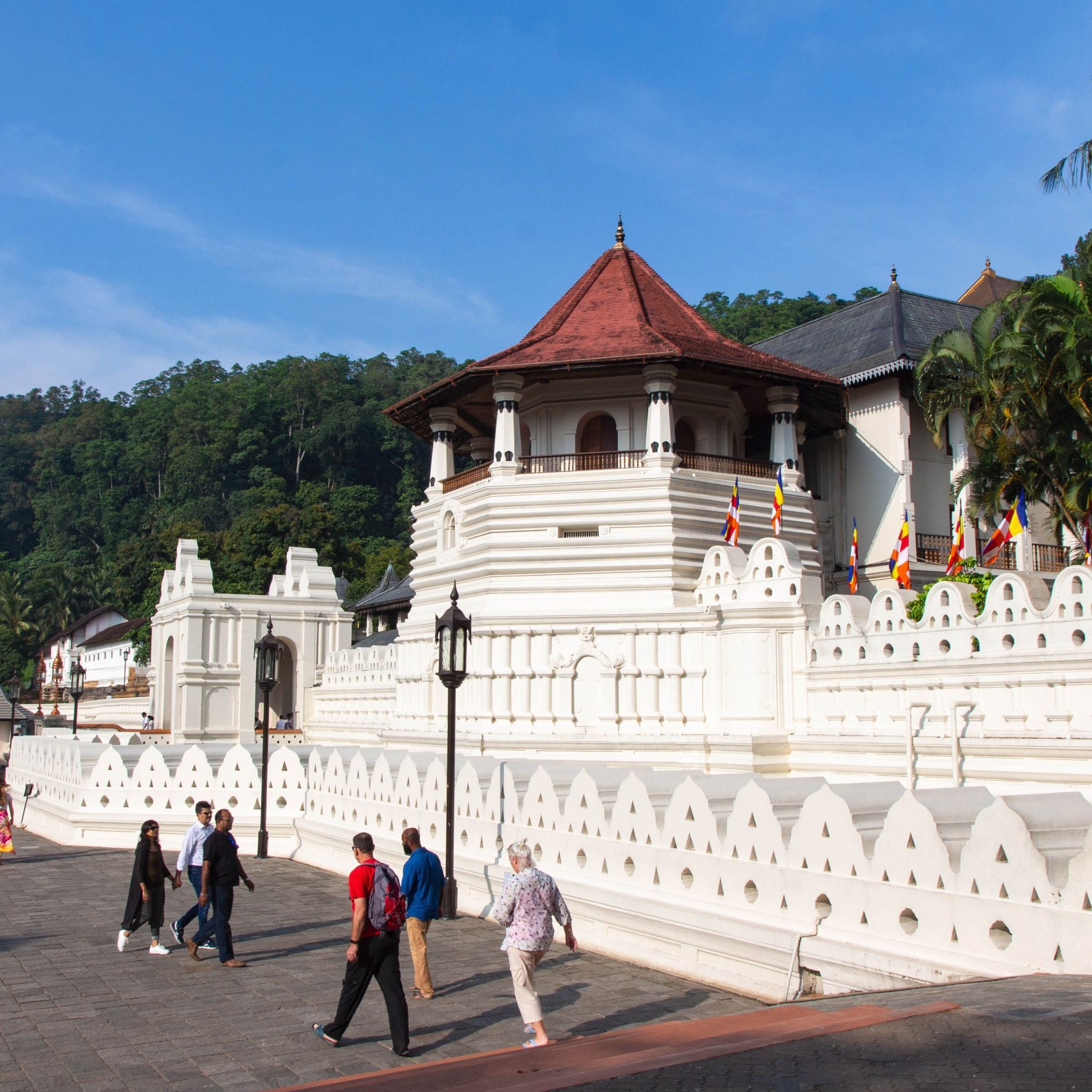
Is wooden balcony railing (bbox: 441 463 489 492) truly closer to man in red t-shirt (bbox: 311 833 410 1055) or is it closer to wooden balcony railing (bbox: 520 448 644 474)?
wooden balcony railing (bbox: 520 448 644 474)

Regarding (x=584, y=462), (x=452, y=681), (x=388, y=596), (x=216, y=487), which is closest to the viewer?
(x=452, y=681)

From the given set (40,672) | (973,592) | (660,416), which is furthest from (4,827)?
(40,672)

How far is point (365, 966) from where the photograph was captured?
790 centimetres

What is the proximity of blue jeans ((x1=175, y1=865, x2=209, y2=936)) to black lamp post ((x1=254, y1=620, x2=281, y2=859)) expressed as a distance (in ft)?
20.0

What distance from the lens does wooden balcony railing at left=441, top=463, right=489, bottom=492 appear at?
86.6ft

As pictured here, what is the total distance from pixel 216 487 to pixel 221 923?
88298 millimetres

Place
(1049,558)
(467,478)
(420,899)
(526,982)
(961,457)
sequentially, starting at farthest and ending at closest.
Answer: (1049,558) → (961,457) → (467,478) → (420,899) → (526,982)

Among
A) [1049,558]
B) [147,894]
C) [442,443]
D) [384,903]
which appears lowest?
[147,894]

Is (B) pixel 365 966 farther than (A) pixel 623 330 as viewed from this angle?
No

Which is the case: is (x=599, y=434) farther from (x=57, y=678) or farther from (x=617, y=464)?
(x=57, y=678)

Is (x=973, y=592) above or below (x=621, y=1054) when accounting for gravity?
above

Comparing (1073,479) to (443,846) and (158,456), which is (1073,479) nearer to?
(443,846)

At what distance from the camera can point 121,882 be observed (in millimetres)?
16047

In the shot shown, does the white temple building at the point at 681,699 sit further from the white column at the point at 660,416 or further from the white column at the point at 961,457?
the white column at the point at 961,457
